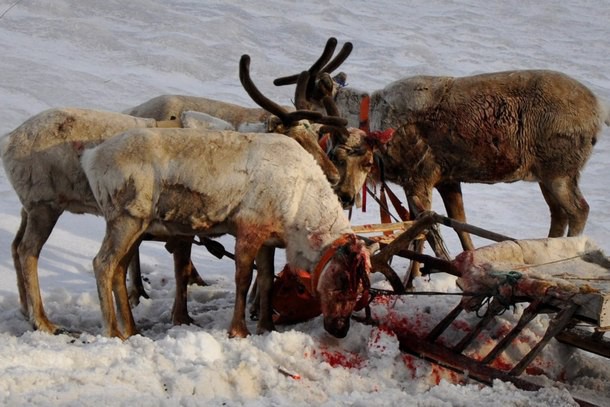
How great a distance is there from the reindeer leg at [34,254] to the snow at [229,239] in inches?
8.4

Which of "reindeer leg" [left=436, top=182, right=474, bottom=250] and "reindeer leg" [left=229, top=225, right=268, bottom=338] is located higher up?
"reindeer leg" [left=229, top=225, right=268, bottom=338]

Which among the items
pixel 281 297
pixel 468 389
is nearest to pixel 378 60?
pixel 281 297

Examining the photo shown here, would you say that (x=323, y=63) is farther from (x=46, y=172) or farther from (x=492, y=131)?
(x=46, y=172)

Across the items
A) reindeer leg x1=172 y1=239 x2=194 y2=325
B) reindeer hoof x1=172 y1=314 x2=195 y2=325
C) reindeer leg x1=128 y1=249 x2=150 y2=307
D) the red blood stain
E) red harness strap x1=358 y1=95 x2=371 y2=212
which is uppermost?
red harness strap x1=358 y1=95 x2=371 y2=212

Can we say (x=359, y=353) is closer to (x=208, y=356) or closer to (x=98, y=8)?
(x=208, y=356)

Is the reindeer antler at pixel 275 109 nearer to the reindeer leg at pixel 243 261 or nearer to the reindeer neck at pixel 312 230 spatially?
the reindeer neck at pixel 312 230

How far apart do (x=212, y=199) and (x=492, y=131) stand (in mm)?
3719

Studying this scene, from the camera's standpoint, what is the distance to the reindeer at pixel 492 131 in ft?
29.9

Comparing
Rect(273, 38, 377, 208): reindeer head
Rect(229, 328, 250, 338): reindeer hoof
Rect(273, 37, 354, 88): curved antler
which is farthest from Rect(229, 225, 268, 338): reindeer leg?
Rect(273, 37, 354, 88): curved antler

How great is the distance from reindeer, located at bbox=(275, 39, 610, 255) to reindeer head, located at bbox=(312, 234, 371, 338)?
10.2ft

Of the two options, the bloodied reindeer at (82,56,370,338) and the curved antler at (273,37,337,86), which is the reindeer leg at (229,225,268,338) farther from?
the curved antler at (273,37,337,86)

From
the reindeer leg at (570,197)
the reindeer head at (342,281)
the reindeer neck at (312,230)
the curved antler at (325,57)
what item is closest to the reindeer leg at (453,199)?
the reindeer leg at (570,197)

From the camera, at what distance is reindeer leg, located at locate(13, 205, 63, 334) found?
7.09 meters

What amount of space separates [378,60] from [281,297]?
57.8 feet
